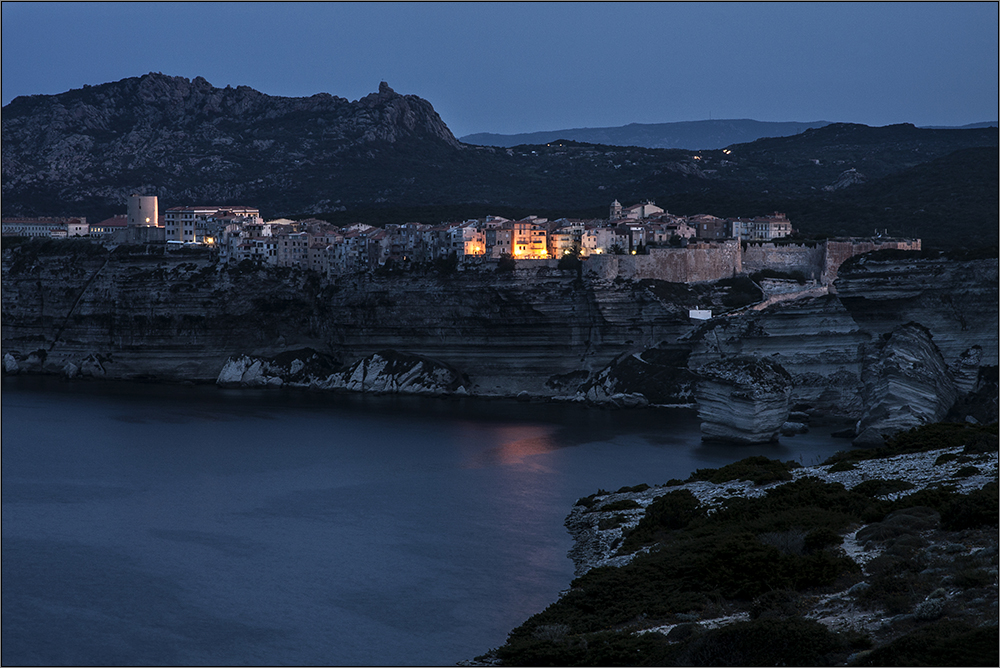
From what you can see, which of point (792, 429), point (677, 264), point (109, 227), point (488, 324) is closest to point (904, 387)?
point (792, 429)

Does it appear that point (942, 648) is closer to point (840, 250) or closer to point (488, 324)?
point (488, 324)

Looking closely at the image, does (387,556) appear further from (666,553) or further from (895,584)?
(895,584)

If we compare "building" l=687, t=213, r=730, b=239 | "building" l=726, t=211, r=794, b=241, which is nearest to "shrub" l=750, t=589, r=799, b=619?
"building" l=687, t=213, r=730, b=239

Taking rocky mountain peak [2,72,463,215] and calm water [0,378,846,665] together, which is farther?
rocky mountain peak [2,72,463,215]

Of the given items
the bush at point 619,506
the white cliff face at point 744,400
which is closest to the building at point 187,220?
the white cliff face at point 744,400

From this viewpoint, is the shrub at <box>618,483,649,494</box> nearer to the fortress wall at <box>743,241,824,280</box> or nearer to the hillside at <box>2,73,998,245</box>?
the fortress wall at <box>743,241,824,280</box>

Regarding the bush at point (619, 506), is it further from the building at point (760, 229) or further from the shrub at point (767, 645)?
the building at point (760, 229)
